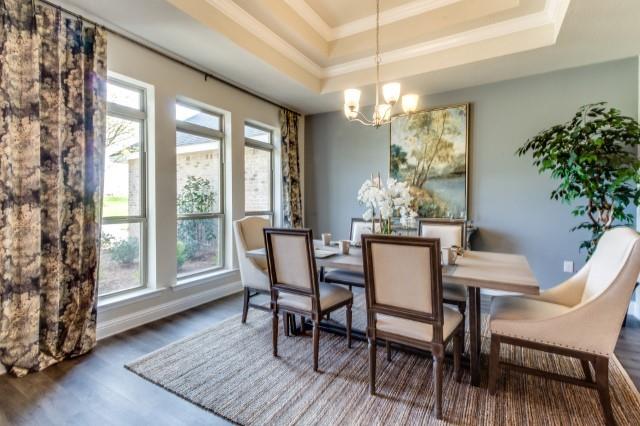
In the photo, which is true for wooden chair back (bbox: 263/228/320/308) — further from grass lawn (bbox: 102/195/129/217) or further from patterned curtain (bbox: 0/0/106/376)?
grass lawn (bbox: 102/195/129/217)

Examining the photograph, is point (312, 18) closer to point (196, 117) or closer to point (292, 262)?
point (196, 117)

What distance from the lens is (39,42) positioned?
2285mm

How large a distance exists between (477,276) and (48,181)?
3066 mm

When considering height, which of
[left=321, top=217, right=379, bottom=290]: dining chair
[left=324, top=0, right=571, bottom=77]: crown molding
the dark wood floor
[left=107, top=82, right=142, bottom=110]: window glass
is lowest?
the dark wood floor

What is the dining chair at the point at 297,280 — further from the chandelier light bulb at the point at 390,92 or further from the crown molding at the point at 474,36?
the crown molding at the point at 474,36

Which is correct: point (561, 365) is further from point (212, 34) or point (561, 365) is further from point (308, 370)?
point (212, 34)

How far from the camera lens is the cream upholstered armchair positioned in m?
2.97

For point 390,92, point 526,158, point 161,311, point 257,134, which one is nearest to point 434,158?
point 526,158

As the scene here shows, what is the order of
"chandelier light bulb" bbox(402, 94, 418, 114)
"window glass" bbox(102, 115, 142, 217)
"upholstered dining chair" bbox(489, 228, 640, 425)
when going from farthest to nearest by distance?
"window glass" bbox(102, 115, 142, 217) < "chandelier light bulb" bbox(402, 94, 418, 114) < "upholstered dining chair" bbox(489, 228, 640, 425)

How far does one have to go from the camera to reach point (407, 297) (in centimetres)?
A: 179

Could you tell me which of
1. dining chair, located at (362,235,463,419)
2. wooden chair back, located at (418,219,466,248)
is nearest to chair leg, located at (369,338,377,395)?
dining chair, located at (362,235,463,419)

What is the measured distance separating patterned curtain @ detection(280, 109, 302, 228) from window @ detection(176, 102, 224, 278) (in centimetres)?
110

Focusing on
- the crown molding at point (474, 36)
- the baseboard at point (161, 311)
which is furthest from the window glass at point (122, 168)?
the crown molding at point (474, 36)

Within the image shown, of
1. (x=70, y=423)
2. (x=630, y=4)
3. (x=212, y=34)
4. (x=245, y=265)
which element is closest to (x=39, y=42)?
(x=212, y=34)
